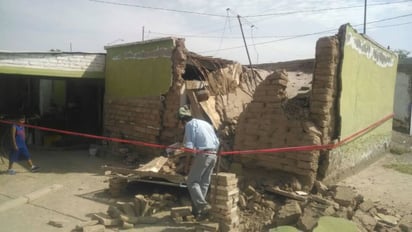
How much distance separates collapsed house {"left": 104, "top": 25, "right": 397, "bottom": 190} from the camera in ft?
21.5

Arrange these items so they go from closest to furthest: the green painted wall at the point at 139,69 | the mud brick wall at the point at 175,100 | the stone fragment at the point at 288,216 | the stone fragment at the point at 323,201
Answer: the stone fragment at the point at 288,216, the stone fragment at the point at 323,201, the mud brick wall at the point at 175,100, the green painted wall at the point at 139,69

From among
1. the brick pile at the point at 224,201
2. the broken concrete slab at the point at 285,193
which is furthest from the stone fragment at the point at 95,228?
the broken concrete slab at the point at 285,193

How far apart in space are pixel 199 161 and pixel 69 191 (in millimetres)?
3000

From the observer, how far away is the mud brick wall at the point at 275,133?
634cm

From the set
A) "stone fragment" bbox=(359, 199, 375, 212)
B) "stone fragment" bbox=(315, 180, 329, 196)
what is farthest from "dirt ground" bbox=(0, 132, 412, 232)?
"stone fragment" bbox=(315, 180, 329, 196)

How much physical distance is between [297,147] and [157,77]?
14.4 feet

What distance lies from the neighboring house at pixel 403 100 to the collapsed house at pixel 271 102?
14.6 feet

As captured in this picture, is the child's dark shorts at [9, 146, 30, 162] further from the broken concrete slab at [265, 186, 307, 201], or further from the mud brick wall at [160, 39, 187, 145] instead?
the broken concrete slab at [265, 186, 307, 201]

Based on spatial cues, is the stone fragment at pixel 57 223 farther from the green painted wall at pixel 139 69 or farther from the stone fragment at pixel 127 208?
the green painted wall at pixel 139 69

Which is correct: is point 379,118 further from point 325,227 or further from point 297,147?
point 325,227

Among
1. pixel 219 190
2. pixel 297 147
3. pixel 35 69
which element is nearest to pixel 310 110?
pixel 297 147

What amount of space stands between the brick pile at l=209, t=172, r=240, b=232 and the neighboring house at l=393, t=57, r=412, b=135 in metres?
12.8

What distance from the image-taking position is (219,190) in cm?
507

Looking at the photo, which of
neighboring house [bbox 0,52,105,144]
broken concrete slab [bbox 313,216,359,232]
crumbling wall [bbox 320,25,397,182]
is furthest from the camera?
neighboring house [bbox 0,52,105,144]
